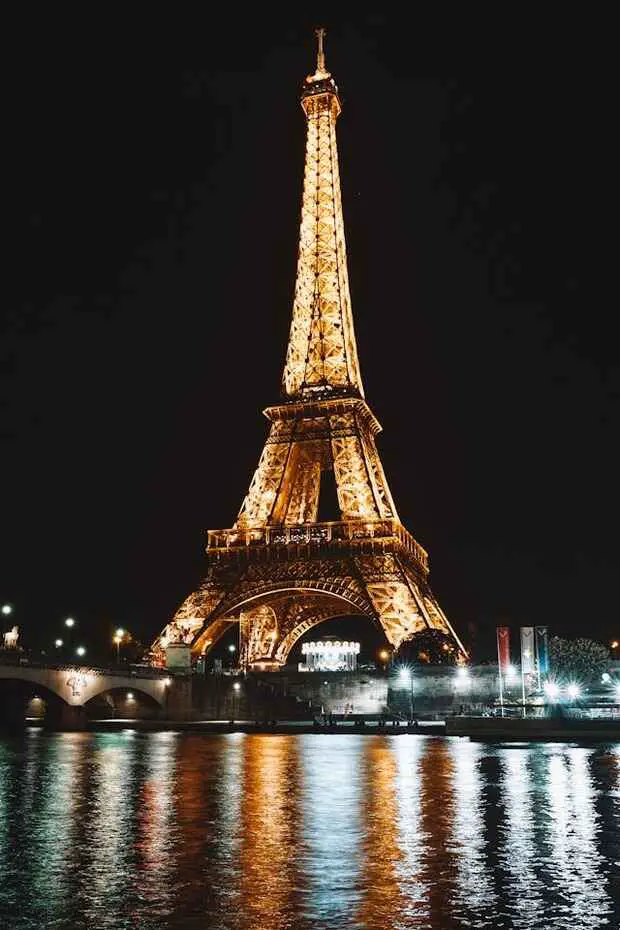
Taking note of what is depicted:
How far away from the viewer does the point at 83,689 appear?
6203 centimetres

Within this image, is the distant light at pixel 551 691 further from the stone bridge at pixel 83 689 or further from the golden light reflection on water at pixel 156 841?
the golden light reflection on water at pixel 156 841

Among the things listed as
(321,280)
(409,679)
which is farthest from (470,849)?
(321,280)

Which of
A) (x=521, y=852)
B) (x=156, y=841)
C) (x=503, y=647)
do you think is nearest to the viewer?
(x=521, y=852)

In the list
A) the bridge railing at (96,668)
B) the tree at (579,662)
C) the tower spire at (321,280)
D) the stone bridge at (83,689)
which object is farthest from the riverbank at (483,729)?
the tower spire at (321,280)

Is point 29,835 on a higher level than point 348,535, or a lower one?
lower

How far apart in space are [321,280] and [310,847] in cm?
6999

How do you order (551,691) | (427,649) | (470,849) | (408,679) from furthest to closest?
(408,679)
(551,691)
(427,649)
(470,849)

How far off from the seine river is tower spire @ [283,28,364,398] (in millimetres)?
52193

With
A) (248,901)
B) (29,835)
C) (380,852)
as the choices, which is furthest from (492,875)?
(29,835)

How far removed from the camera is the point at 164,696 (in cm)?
6906

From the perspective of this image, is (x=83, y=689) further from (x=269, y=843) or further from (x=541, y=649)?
(x=269, y=843)

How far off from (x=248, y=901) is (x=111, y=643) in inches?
3517

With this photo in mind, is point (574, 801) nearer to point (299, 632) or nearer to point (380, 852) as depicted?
point (380, 852)

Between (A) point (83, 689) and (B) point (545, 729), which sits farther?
(A) point (83, 689)
